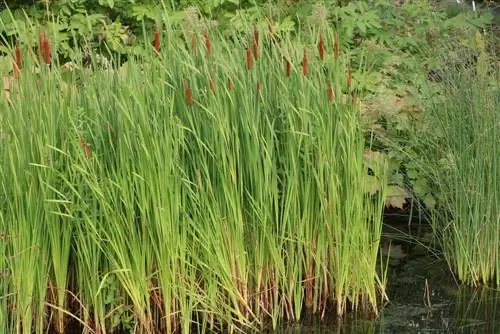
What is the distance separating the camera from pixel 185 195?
390 cm

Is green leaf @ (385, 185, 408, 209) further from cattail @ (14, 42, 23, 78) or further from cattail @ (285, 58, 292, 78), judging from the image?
cattail @ (14, 42, 23, 78)

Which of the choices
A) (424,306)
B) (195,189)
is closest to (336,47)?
(195,189)

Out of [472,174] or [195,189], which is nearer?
[195,189]

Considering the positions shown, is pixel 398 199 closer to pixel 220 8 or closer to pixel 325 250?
pixel 325 250

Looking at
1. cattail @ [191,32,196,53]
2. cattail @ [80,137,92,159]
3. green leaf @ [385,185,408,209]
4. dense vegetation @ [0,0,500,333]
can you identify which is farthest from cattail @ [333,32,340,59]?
green leaf @ [385,185,408,209]

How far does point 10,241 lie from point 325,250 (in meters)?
1.54

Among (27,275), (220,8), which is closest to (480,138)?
(27,275)

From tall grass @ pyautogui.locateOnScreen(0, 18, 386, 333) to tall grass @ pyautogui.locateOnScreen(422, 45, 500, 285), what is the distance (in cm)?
61

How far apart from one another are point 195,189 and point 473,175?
1606 mm

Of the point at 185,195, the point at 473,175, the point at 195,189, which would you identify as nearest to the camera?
the point at 185,195

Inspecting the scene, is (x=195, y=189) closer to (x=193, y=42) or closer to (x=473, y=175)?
(x=193, y=42)

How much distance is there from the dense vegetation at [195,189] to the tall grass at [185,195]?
10 mm

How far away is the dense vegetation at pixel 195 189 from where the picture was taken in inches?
147

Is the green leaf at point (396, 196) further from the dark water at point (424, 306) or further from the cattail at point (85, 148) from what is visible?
the cattail at point (85, 148)
